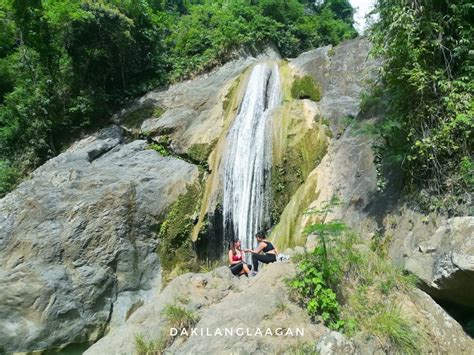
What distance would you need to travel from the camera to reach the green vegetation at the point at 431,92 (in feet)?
21.1

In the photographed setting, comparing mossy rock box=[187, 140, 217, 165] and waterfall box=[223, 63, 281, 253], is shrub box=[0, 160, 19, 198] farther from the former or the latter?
waterfall box=[223, 63, 281, 253]

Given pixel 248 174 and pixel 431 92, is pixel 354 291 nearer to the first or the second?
pixel 431 92

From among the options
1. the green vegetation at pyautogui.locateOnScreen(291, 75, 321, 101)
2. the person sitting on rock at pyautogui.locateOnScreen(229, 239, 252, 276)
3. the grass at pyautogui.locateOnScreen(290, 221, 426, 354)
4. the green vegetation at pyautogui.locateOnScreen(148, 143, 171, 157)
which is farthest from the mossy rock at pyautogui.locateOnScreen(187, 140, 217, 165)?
the grass at pyautogui.locateOnScreen(290, 221, 426, 354)

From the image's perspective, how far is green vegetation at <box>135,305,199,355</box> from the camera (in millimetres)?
5090

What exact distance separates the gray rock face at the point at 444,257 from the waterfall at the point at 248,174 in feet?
15.4

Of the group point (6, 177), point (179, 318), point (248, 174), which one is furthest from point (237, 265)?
point (6, 177)

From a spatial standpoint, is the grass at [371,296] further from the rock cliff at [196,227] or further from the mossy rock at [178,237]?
the mossy rock at [178,237]

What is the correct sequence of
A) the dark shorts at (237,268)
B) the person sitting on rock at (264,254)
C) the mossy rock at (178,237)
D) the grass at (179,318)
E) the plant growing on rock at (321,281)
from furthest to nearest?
the mossy rock at (178,237) → the person sitting on rock at (264,254) → the dark shorts at (237,268) → the grass at (179,318) → the plant growing on rock at (321,281)

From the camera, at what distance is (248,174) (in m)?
11.1

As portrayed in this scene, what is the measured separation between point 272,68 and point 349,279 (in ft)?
34.0

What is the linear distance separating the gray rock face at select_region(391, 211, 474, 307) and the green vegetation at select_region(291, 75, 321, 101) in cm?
709

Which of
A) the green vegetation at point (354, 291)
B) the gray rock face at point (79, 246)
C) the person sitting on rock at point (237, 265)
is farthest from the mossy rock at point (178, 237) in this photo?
the green vegetation at point (354, 291)

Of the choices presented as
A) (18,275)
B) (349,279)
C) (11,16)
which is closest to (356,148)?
(349,279)

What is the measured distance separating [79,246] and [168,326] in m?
6.27
